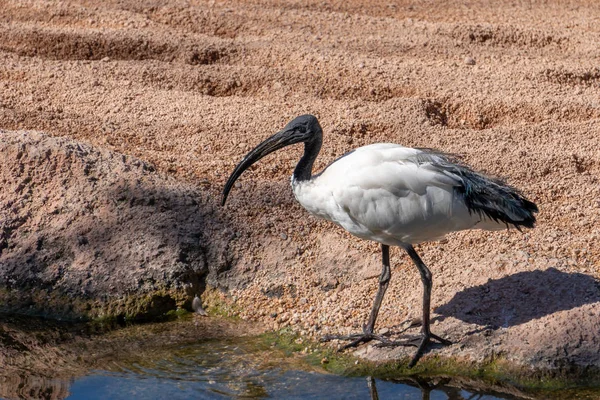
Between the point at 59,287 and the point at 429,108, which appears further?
the point at 429,108

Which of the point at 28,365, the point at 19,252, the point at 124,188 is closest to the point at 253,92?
the point at 124,188

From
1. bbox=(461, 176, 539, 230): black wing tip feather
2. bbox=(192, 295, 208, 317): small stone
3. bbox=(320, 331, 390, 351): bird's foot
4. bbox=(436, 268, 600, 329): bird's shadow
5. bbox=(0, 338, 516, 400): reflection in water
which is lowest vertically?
bbox=(0, 338, 516, 400): reflection in water

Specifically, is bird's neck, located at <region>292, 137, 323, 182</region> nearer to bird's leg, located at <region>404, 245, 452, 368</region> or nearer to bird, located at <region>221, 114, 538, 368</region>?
bird, located at <region>221, 114, 538, 368</region>

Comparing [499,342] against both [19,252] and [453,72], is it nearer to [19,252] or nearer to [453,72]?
[19,252]

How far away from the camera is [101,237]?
6609 mm

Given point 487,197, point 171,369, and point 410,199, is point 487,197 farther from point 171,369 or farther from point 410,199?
point 171,369

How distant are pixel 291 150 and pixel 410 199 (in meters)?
2.72

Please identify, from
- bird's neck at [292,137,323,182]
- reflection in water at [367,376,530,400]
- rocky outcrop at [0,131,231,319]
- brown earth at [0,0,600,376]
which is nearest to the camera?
reflection in water at [367,376,530,400]

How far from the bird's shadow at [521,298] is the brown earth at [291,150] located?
0.01 m

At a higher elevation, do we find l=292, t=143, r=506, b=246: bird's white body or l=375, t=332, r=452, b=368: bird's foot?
l=292, t=143, r=506, b=246: bird's white body

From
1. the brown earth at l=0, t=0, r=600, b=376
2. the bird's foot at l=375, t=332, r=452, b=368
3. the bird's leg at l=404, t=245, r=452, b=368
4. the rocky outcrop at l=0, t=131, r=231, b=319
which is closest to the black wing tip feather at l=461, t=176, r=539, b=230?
the bird's leg at l=404, t=245, r=452, b=368

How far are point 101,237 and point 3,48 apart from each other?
195 inches

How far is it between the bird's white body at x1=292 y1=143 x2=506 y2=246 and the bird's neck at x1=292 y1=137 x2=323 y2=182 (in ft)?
0.52

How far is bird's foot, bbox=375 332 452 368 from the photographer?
5617mm
